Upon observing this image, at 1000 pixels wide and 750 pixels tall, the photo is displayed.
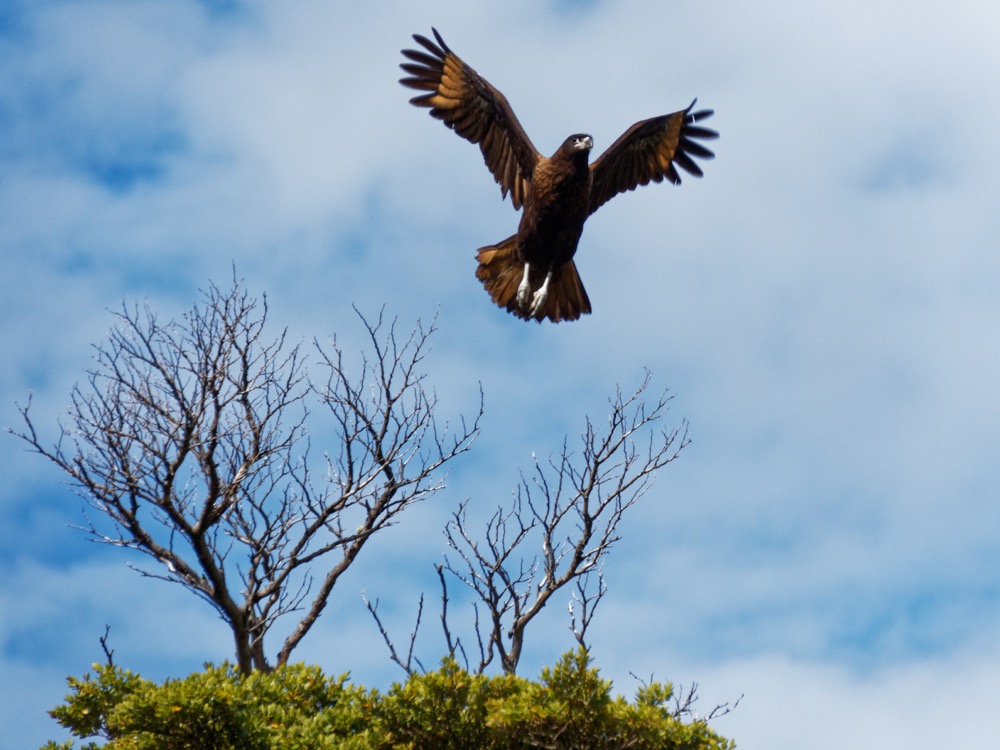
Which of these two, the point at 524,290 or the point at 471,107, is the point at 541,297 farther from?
the point at 471,107

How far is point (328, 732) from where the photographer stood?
5.30m

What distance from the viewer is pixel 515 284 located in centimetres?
878

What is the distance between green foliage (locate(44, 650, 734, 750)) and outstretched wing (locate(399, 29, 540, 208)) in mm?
4232

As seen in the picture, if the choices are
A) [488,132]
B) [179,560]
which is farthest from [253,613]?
[488,132]

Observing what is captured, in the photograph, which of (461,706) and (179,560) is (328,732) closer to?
(461,706)

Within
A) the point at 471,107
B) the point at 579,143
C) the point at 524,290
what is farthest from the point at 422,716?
the point at 471,107

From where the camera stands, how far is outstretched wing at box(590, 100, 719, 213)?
8734 mm

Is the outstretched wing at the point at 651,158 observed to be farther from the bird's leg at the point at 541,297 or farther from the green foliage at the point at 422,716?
the green foliage at the point at 422,716

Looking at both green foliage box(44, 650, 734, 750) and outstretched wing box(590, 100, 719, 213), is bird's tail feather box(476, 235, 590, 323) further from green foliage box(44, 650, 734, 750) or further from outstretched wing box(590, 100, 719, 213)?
green foliage box(44, 650, 734, 750)

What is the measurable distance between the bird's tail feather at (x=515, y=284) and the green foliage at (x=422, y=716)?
3.93 meters

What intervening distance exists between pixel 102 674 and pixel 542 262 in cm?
430

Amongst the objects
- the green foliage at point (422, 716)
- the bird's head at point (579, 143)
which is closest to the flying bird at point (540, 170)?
the bird's head at point (579, 143)

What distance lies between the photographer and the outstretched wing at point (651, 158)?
8.73m

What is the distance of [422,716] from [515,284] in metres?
4.25
